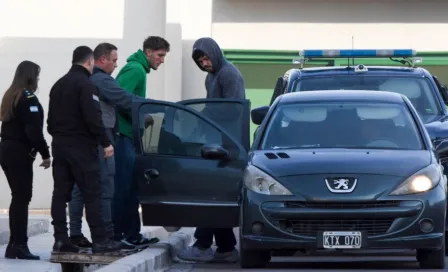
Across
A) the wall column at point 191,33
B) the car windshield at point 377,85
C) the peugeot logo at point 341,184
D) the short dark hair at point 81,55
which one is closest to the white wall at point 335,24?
the wall column at point 191,33

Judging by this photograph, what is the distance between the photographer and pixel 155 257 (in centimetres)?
1141

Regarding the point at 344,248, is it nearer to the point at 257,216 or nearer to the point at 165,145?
the point at 257,216

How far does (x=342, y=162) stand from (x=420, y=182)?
654 mm

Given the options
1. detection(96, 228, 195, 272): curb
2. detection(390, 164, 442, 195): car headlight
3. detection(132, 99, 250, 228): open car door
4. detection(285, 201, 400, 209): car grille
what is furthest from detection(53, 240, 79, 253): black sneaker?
detection(390, 164, 442, 195): car headlight

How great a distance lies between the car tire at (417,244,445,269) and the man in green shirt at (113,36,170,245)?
2685mm

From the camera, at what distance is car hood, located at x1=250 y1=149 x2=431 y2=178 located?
10.8 m

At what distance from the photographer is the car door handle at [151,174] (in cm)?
1191

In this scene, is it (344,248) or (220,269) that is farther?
(220,269)

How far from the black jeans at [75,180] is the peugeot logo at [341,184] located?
1.94 metres

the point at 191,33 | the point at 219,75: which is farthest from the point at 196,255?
the point at 191,33

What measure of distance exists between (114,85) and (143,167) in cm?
78

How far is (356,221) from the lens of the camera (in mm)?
10625

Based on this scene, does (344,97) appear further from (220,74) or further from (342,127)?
(220,74)

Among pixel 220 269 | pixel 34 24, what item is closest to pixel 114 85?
pixel 220 269
